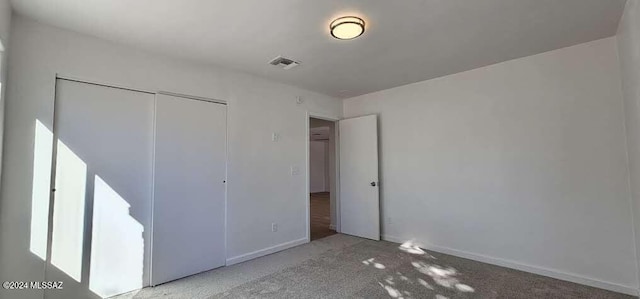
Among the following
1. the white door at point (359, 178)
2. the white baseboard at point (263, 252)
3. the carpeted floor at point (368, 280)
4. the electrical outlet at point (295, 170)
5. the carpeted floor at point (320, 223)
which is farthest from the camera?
the carpeted floor at point (320, 223)

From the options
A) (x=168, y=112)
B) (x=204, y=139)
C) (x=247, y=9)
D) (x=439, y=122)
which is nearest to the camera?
(x=247, y=9)

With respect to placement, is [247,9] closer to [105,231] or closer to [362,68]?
[362,68]

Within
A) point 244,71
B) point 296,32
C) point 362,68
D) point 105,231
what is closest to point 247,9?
point 296,32

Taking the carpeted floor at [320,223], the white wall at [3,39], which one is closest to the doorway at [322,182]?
the carpeted floor at [320,223]

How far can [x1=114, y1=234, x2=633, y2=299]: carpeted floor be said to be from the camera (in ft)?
8.66

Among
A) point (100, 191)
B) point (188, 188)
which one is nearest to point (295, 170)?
point (188, 188)

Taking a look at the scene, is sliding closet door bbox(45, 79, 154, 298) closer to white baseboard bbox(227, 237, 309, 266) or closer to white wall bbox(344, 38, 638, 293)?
white baseboard bbox(227, 237, 309, 266)

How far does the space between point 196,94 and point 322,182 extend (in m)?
9.48

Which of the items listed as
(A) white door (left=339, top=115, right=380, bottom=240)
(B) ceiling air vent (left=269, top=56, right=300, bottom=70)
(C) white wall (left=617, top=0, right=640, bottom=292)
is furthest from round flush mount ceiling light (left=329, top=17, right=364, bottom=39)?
(A) white door (left=339, top=115, right=380, bottom=240)

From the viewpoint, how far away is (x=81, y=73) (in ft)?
8.40

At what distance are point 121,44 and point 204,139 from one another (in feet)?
4.08

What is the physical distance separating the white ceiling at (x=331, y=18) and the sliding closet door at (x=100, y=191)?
679 mm

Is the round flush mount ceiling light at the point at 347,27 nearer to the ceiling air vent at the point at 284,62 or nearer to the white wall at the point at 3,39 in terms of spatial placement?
the ceiling air vent at the point at 284,62

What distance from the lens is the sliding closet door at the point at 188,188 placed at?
2955 mm
